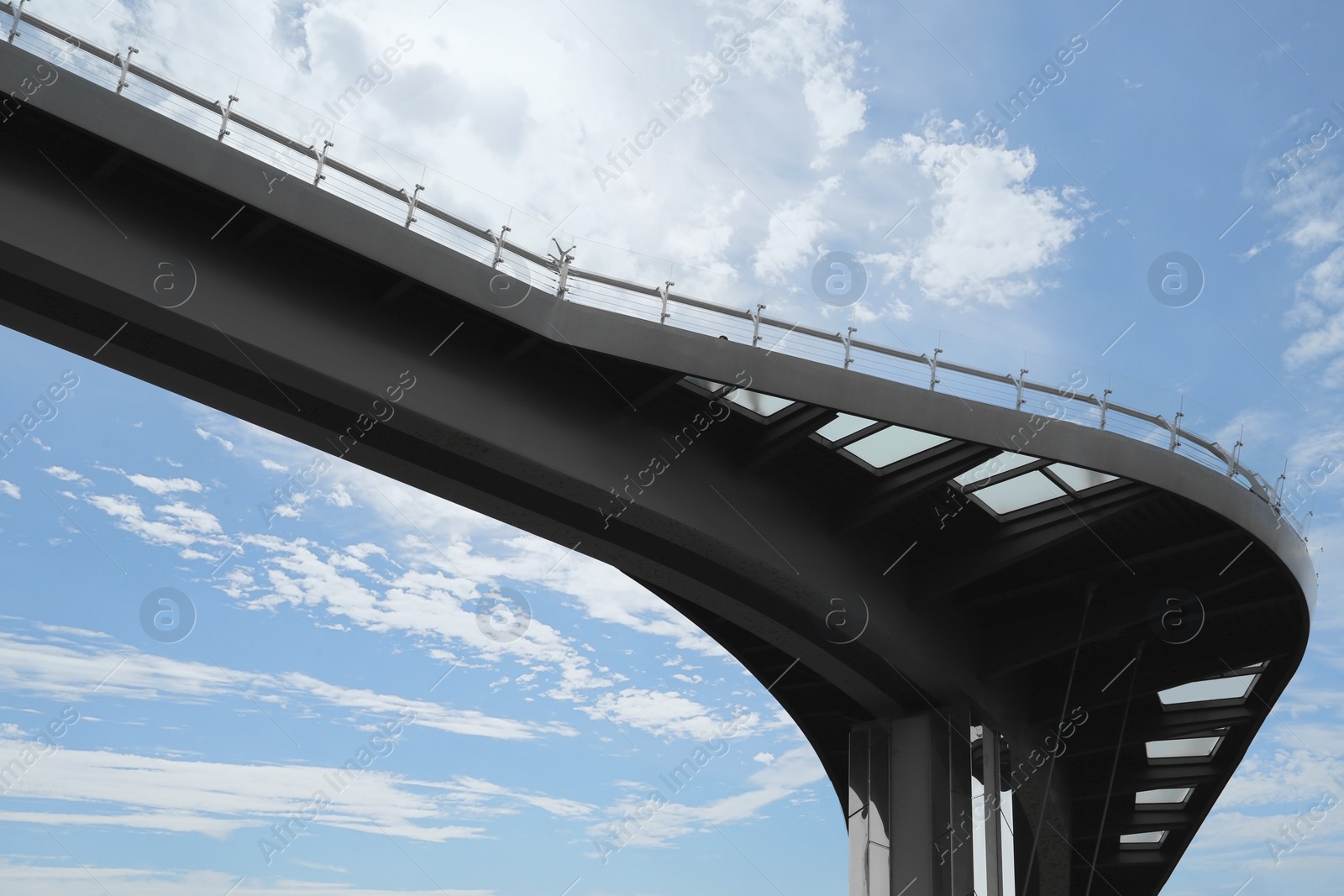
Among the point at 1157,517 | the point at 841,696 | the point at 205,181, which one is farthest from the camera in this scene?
the point at 841,696

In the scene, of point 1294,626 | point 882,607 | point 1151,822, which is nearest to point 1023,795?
point 1294,626

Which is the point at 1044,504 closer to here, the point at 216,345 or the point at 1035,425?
the point at 1035,425

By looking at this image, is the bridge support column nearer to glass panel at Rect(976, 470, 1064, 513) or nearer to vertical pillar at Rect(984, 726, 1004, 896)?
vertical pillar at Rect(984, 726, 1004, 896)

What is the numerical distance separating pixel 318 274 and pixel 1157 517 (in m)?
12.2

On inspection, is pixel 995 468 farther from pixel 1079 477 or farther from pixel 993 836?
pixel 993 836

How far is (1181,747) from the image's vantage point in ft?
90.7

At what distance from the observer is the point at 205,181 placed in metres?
11.3

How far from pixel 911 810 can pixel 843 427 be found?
803cm

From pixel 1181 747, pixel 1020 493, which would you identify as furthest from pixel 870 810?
pixel 1181 747

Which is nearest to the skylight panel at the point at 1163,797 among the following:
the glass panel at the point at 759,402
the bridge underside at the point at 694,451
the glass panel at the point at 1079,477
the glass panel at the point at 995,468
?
the bridge underside at the point at 694,451

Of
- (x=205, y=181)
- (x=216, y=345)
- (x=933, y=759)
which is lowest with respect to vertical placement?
(x=933, y=759)

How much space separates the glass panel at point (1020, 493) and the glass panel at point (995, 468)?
0.26 m

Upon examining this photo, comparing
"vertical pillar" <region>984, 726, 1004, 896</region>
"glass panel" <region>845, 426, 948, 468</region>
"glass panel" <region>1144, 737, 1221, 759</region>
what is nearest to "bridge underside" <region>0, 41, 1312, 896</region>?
"glass panel" <region>845, 426, 948, 468</region>

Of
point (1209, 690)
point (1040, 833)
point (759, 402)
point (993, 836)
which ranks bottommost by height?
point (993, 836)
